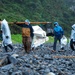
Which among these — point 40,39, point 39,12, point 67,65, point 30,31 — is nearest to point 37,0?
point 39,12

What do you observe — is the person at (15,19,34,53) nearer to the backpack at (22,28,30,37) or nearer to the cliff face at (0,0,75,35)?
the backpack at (22,28,30,37)

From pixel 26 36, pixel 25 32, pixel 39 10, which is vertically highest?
pixel 39 10

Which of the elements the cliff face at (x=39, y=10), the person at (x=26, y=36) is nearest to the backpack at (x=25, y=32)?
the person at (x=26, y=36)

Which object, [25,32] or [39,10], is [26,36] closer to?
[25,32]

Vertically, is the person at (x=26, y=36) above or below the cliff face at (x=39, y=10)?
below

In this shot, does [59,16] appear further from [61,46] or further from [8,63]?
[8,63]

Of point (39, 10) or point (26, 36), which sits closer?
point (26, 36)

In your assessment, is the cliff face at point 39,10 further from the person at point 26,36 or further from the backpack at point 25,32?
the backpack at point 25,32

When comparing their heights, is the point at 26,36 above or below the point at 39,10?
below

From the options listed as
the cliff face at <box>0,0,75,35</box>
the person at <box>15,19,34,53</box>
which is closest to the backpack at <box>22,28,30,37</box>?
the person at <box>15,19,34,53</box>

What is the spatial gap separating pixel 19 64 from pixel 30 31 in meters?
5.19

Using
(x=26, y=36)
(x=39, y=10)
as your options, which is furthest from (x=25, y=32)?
(x=39, y=10)

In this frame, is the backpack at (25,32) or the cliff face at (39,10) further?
→ the cliff face at (39,10)

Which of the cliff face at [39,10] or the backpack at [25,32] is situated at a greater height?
the cliff face at [39,10]
